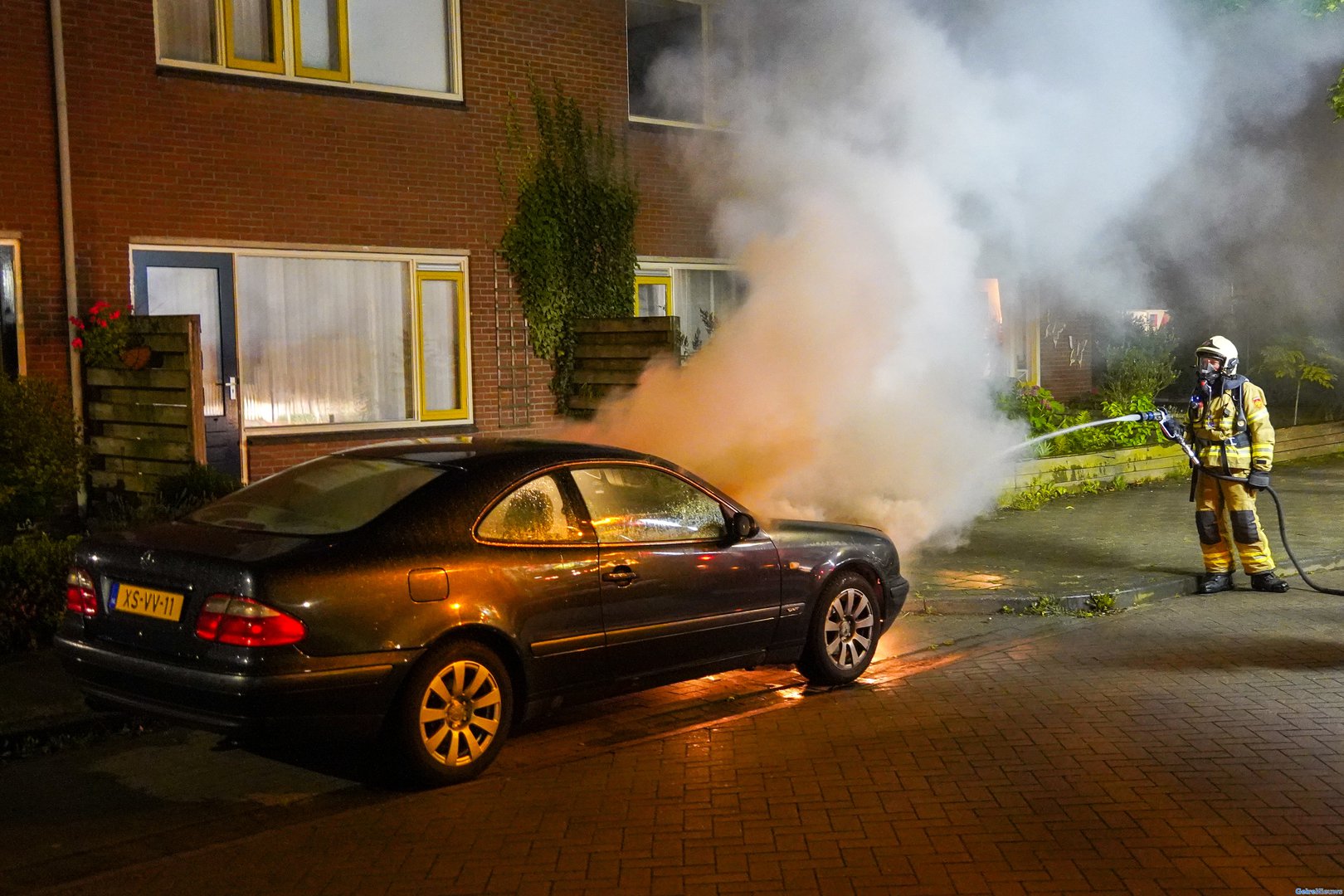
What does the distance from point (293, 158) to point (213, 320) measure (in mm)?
1581

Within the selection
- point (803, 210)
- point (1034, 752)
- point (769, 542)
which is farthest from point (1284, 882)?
point (803, 210)

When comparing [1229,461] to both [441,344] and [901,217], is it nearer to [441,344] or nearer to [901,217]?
[901,217]

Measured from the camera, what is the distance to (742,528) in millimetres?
6918

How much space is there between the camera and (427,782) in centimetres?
571

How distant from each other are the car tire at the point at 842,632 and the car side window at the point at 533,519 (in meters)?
1.69

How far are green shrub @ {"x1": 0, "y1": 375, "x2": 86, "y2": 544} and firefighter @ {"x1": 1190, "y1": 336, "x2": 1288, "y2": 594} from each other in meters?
7.97

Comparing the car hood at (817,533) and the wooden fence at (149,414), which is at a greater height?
the wooden fence at (149,414)

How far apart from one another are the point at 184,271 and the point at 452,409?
116 inches

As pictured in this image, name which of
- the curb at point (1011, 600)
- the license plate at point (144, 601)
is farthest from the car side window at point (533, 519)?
the curb at point (1011, 600)

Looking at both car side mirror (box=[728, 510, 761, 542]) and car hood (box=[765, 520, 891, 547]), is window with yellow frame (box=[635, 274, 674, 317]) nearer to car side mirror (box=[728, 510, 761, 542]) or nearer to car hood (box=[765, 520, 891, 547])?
car hood (box=[765, 520, 891, 547])

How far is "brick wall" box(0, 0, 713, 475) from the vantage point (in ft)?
36.3

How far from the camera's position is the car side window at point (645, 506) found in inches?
253

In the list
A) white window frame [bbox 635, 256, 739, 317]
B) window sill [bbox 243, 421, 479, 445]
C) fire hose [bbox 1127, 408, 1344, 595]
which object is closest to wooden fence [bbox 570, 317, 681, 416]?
white window frame [bbox 635, 256, 739, 317]

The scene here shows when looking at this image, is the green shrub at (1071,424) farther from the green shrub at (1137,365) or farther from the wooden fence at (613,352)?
the wooden fence at (613,352)
